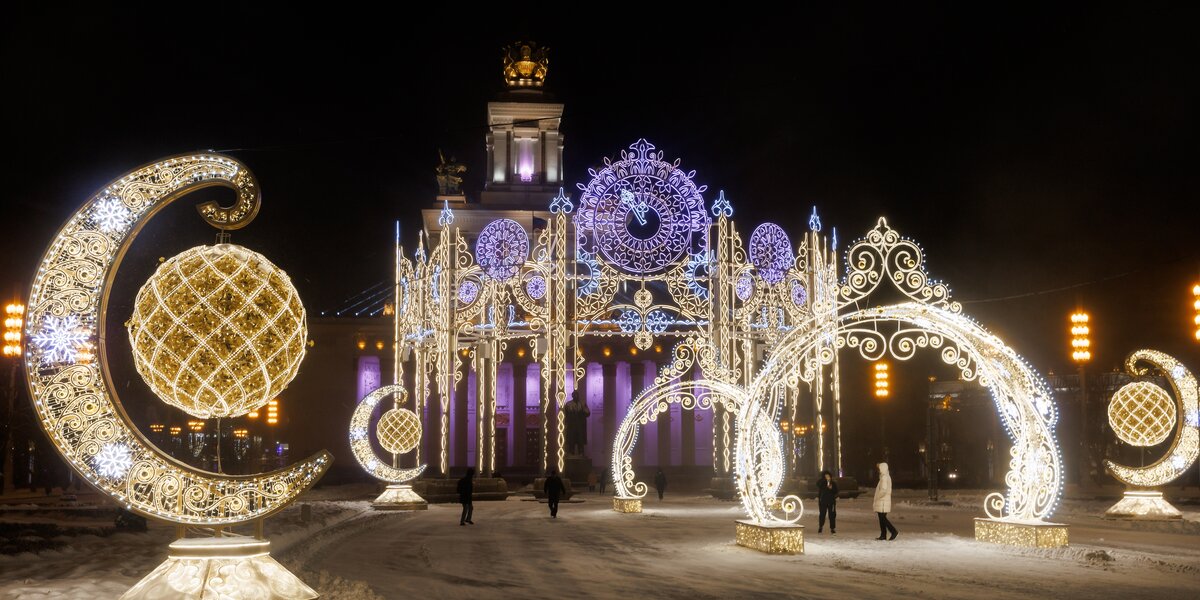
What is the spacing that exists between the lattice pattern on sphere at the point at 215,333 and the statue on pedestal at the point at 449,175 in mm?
39734

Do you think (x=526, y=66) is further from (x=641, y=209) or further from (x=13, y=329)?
(x=13, y=329)

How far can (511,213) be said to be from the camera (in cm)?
5616

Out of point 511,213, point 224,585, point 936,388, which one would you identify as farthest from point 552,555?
point 511,213

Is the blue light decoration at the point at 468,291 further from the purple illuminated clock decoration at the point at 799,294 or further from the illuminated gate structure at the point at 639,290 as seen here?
the purple illuminated clock decoration at the point at 799,294

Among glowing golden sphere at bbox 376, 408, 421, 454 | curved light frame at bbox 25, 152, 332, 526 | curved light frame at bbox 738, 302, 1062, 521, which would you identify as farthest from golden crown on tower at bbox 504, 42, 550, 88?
curved light frame at bbox 25, 152, 332, 526

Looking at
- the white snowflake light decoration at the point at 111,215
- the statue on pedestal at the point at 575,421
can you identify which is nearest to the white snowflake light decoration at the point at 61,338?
the white snowflake light decoration at the point at 111,215

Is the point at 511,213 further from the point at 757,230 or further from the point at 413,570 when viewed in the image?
the point at 413,570

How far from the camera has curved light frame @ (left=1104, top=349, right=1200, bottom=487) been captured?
81.1ft

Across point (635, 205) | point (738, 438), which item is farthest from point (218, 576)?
point (635, 205)

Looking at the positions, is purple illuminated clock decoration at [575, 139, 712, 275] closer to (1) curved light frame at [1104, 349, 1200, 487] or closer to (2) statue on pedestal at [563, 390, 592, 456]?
(2) statue on pedestal at [563, 390, 592, 456]

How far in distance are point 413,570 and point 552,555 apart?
2836 millimetres

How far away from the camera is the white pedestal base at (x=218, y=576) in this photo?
33.9 ft

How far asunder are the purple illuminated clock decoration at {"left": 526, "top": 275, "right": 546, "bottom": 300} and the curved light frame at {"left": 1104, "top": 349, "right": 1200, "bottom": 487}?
15996 mm

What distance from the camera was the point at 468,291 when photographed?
110 feet
